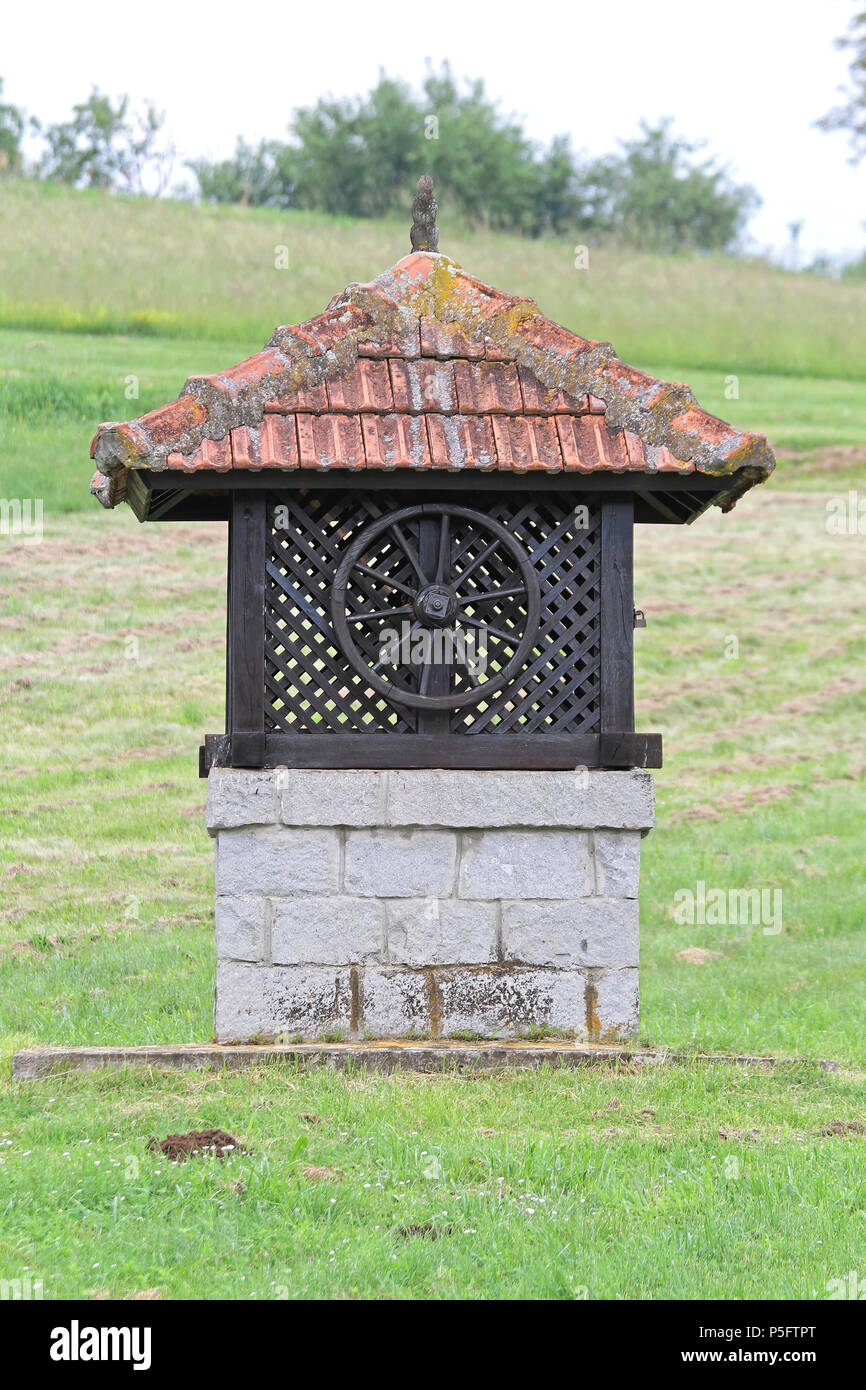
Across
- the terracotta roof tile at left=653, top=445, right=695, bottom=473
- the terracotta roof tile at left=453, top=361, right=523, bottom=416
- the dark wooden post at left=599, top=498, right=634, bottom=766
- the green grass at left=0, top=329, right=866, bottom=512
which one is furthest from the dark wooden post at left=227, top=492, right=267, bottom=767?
the green grass at left=0, top=329, right=866, bottom=512

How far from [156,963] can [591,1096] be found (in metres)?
4.07

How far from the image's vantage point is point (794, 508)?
2353 centimetres

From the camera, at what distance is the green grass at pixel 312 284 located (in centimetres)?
2900

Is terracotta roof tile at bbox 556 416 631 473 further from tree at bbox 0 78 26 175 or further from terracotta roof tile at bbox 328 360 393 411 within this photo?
tree at bbox 0 78 26 175

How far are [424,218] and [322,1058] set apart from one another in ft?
14.2

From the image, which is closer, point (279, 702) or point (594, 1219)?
point (594, 1219)

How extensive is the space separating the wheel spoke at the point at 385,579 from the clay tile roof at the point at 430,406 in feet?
1.67

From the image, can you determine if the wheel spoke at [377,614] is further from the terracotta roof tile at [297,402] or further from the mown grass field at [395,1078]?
the mown grass field at [395,1078]

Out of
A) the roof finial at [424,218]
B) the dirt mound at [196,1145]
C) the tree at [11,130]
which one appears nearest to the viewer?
the dirt mound at [196,1145]

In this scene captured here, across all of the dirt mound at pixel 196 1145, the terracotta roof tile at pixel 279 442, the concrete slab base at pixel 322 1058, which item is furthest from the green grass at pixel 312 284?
the dirt mound at pixel 196 1145

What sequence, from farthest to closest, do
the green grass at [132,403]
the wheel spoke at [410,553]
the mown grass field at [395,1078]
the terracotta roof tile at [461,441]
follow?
the green grass at [132,403] → the wheel spoke at [410,553] → the terracotta roof tile at [461,441] → the mown grass field at [395,1078]

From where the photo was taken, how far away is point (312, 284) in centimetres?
3017

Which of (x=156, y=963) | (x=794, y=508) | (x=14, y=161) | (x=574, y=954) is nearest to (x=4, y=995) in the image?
(x=156, y=963)

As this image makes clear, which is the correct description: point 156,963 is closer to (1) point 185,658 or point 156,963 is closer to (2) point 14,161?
(1) point 185,658
